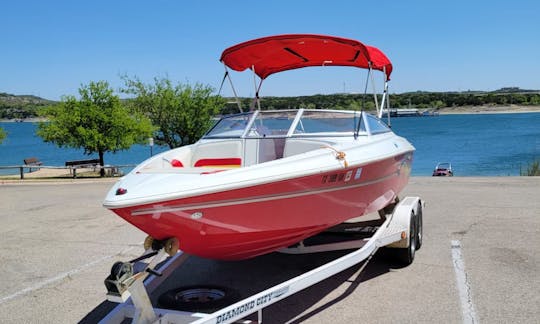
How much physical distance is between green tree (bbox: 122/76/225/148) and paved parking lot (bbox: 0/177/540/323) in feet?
80.0

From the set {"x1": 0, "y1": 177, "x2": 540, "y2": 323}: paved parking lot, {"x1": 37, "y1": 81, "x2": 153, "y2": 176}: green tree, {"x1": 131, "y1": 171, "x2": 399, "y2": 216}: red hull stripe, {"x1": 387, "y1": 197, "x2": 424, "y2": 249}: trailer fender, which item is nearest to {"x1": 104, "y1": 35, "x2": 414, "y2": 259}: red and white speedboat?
{"x1": 131, "y1": 171, "x2": 399, "y2": 216}: red hull stripe

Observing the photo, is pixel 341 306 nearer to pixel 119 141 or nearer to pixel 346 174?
pixel 346 174

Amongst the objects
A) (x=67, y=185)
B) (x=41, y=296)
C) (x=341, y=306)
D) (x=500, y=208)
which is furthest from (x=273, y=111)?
(x=67, y=185)

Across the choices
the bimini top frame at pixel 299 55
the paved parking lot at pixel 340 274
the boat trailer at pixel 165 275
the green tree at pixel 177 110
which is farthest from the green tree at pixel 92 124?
the boat trailer at pixel 165 275

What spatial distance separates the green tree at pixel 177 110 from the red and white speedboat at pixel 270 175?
26.9 m

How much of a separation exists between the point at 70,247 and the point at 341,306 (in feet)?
14.2

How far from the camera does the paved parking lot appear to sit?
15.3ft

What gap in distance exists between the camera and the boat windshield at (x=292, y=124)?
5.93m

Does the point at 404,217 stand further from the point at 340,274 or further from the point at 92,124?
the point at 92,124

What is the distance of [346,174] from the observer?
4859mm

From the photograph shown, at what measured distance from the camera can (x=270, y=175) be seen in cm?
410

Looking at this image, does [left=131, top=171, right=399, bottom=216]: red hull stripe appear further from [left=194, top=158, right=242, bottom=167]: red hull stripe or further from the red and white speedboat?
[left=194, top=158, right=242, bottom=167]: red hull stripe

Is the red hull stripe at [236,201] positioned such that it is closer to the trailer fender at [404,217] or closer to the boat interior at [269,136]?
the boat interior at [269,136]

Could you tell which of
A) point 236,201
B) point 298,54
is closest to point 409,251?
point 236,201
